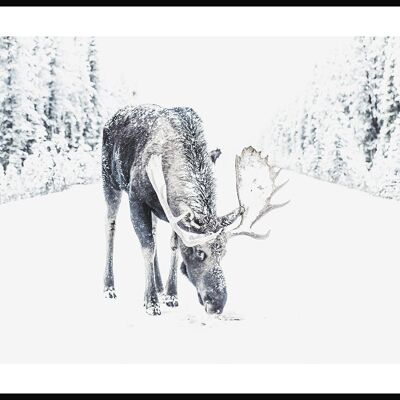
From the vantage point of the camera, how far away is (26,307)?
7.46m

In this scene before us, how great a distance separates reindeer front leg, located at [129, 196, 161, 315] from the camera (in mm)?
7023

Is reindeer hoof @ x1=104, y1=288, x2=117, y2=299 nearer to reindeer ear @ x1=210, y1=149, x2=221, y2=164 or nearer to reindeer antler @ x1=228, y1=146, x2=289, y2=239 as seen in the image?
reindeer ear @ x1=210, y1=149, x2=221, y2=164

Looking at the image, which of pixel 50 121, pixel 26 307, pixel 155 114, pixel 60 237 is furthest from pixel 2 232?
pixel 50 121

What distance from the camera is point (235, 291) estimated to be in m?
8.23

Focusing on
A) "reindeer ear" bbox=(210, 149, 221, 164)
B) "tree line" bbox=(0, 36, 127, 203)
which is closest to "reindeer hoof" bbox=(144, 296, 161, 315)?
"reindeer ear" bbox=(210, 149, 221, 164)

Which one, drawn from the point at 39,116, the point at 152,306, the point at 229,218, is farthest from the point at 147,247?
the point at 39,116

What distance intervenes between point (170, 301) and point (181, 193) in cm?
168

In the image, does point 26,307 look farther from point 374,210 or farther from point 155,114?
point 374,210

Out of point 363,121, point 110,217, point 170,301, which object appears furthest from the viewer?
point 363,121

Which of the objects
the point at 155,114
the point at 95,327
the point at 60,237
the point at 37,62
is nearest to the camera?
the point at 95,327

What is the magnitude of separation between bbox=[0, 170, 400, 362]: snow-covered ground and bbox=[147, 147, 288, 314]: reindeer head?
0.50 meters

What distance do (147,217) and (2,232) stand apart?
620 centimetres

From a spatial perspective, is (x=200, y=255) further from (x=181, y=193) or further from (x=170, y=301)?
(x=170, y=301)

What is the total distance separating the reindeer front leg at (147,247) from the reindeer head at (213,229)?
0.68m
